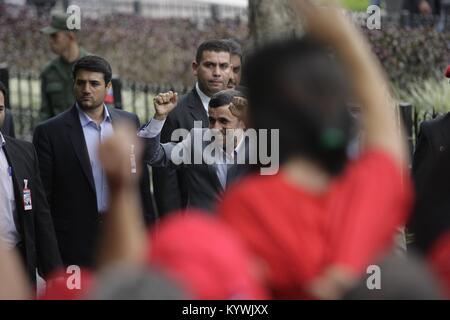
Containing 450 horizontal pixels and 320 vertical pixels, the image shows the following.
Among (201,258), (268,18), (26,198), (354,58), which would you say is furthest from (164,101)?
(201,258)

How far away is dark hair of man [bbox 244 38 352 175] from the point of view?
8.46 feet

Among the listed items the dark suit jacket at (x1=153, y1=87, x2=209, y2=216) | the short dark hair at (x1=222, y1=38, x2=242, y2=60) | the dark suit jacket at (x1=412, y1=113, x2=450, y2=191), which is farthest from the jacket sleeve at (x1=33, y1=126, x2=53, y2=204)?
the dark suit jacket at (x1=412, y1=113, x2=450, y2=191)

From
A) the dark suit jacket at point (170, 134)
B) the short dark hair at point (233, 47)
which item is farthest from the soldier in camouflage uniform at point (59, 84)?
the dark suit jacket at point (170, 134)

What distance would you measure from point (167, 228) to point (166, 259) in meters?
0.07

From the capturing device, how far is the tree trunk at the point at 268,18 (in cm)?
1078

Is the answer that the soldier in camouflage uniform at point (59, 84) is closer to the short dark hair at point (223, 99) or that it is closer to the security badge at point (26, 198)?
the short dark hair at point (223, 99)

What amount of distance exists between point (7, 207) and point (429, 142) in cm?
236

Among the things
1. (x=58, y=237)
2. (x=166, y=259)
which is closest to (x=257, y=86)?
(x=166, y=259)

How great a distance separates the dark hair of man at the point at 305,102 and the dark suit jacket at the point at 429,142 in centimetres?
386

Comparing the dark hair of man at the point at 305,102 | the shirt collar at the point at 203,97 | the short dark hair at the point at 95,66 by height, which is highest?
the short dark hair at the point at 95,66

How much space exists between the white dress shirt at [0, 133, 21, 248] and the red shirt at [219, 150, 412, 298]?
3783 mm

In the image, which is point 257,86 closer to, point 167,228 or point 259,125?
point 259,125
